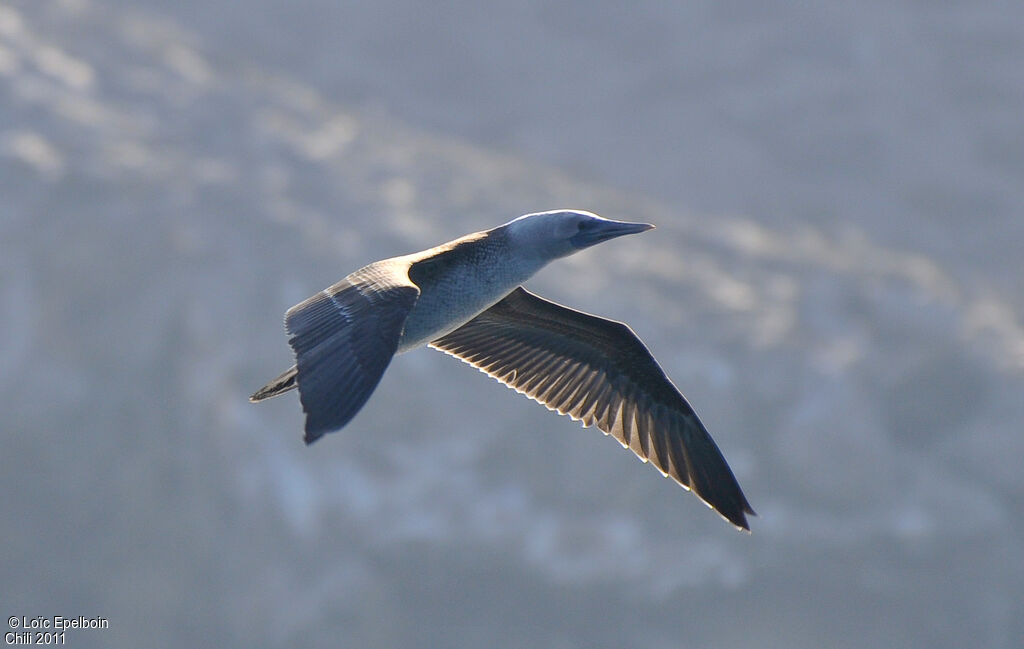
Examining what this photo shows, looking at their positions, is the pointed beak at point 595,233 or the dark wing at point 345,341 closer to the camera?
the dark wing at point 345,341

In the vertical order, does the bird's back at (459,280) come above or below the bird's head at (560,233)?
below

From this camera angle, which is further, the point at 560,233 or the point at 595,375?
the point at 595,375

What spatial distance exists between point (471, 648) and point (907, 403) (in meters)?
15.2

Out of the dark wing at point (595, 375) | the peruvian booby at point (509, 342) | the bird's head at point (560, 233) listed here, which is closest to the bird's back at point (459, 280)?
the peruvian booby at point (509, 342)

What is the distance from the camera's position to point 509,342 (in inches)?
529

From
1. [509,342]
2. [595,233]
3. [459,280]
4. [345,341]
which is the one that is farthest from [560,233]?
[345,341]

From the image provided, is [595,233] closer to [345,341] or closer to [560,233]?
[560,233]

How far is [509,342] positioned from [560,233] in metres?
2.23

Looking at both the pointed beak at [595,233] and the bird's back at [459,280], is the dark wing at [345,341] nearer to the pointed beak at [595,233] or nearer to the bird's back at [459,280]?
the bird's back at [459,280]

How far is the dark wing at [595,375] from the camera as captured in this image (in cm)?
1273

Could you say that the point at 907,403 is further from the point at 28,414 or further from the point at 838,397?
the point at 28,414

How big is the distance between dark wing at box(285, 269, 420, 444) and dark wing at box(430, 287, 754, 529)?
316 centimetres

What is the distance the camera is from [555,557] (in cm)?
3878

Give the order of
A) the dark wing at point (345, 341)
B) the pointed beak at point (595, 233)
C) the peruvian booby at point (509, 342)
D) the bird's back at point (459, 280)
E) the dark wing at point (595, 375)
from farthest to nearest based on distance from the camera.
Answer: the dark wing at point (595, 375) < the pointed beak at point (595, 233) < the bird's back at point (459, 280) < the peruvian booby at point (509, 342) < the dark wing at point (345, 341)
